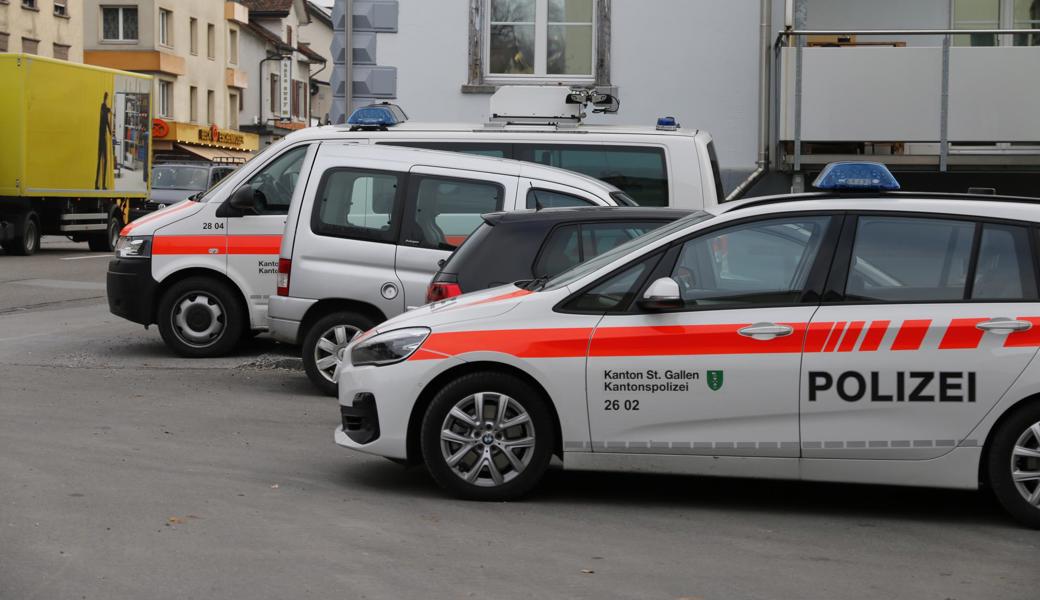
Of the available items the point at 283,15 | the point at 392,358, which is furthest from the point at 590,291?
the point at 283,15

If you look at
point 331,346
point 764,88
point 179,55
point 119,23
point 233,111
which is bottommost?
point 331,346

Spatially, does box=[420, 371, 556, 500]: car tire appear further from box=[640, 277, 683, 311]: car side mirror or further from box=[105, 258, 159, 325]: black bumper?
box=[105, 258, 159, 325]: black bumper

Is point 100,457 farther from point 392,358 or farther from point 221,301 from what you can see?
point 221,301

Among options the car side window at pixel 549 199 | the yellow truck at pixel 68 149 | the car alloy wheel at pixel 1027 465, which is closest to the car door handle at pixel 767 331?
the car alloy wheel at pixel 1027 465

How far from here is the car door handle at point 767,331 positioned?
22.0ft

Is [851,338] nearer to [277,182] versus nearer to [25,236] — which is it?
[277,182]

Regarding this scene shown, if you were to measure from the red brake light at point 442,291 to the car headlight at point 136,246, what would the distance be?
4.32 meters

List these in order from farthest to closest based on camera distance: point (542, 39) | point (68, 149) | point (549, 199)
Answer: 1. point (68, 149)
2. point (542, 39)
3. point (549, 199)

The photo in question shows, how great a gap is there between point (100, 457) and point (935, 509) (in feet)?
13.9

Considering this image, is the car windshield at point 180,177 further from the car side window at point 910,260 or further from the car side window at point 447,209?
the car side window at point 910,260

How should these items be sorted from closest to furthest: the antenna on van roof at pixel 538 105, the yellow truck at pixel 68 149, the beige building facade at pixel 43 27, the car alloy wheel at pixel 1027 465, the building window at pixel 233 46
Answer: the car alloy wheel at pixel 1027 465 < the antenna on van roof at pixel 538 105 < the yellow truck at pixel 68 149 < the beige building facade at pixel 43 27 < the building window at pixel 233 46

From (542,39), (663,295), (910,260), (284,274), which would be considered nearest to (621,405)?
(663,295)

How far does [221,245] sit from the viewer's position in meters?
12.4

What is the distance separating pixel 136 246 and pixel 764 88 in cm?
736
